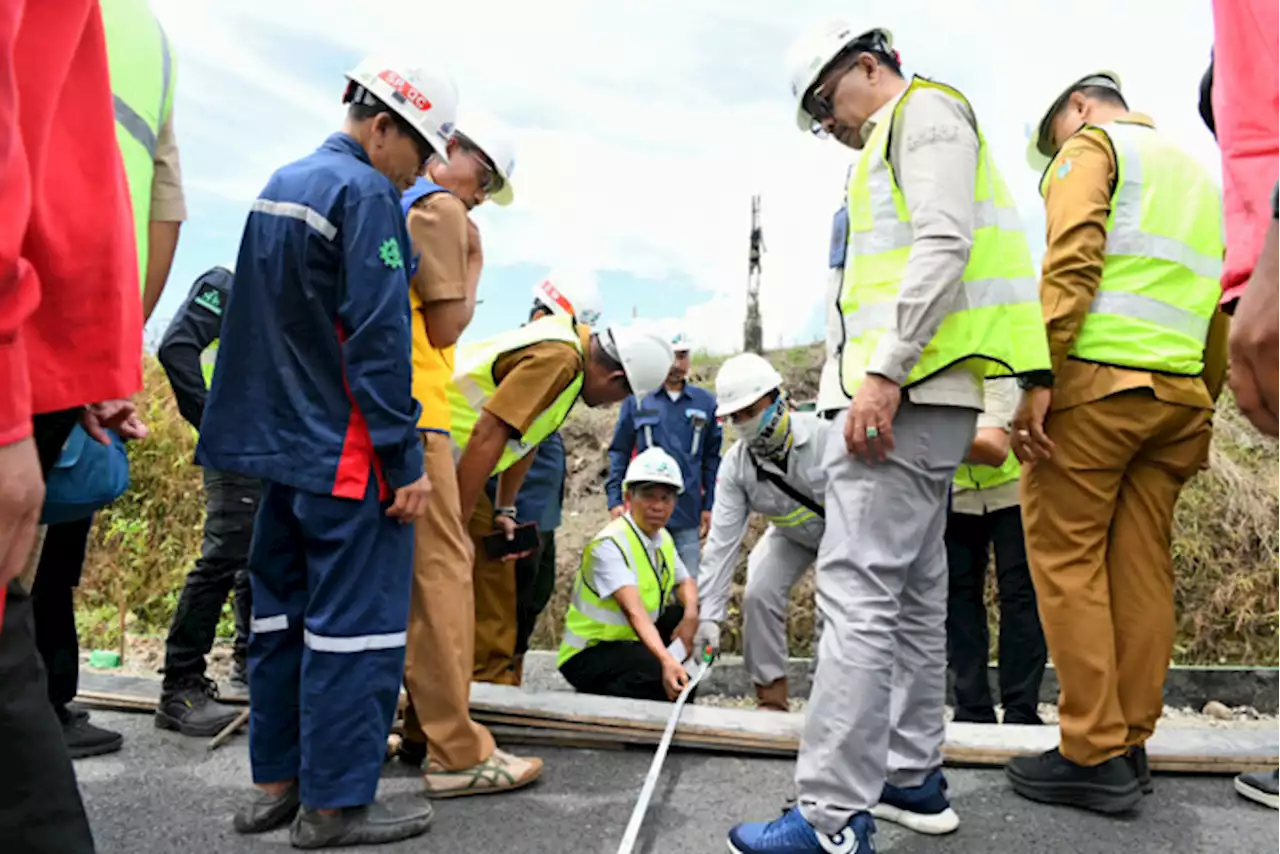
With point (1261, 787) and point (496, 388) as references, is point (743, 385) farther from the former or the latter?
point (1261, 787)

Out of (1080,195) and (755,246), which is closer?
(1080,195)

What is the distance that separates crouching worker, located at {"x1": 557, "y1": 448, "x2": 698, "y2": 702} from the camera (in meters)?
4.73

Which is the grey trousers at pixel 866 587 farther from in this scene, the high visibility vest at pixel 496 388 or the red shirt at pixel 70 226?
the red shirt at pixel 70 226

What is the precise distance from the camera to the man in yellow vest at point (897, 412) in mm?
2637

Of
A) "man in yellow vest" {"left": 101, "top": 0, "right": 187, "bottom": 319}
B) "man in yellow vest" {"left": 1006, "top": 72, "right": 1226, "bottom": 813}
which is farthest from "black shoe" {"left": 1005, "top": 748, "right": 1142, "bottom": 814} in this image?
"man in yellow vest" {"left": 101, "top": 0, "right": 187, "bottom": 319}

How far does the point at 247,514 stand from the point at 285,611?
1489mm

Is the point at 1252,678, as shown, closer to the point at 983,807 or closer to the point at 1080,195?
the point at 983,807

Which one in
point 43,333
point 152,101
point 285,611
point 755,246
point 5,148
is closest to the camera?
point 5,148

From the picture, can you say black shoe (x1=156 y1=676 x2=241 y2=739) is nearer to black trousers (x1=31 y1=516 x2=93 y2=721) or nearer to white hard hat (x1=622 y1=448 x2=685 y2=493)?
black trousers (x1=31 y1=516 x2=93 y2=721)

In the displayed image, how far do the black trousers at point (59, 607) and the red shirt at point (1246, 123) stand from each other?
3.47 metres

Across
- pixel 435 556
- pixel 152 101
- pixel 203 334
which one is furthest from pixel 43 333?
pixel 203 334

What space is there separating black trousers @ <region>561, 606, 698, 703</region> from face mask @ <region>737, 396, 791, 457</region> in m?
1.09

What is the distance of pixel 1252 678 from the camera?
532 centimetres

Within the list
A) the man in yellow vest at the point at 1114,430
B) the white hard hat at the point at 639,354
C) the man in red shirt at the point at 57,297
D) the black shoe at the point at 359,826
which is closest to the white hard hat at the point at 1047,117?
the man in yellow vest at the point at 1114,430
